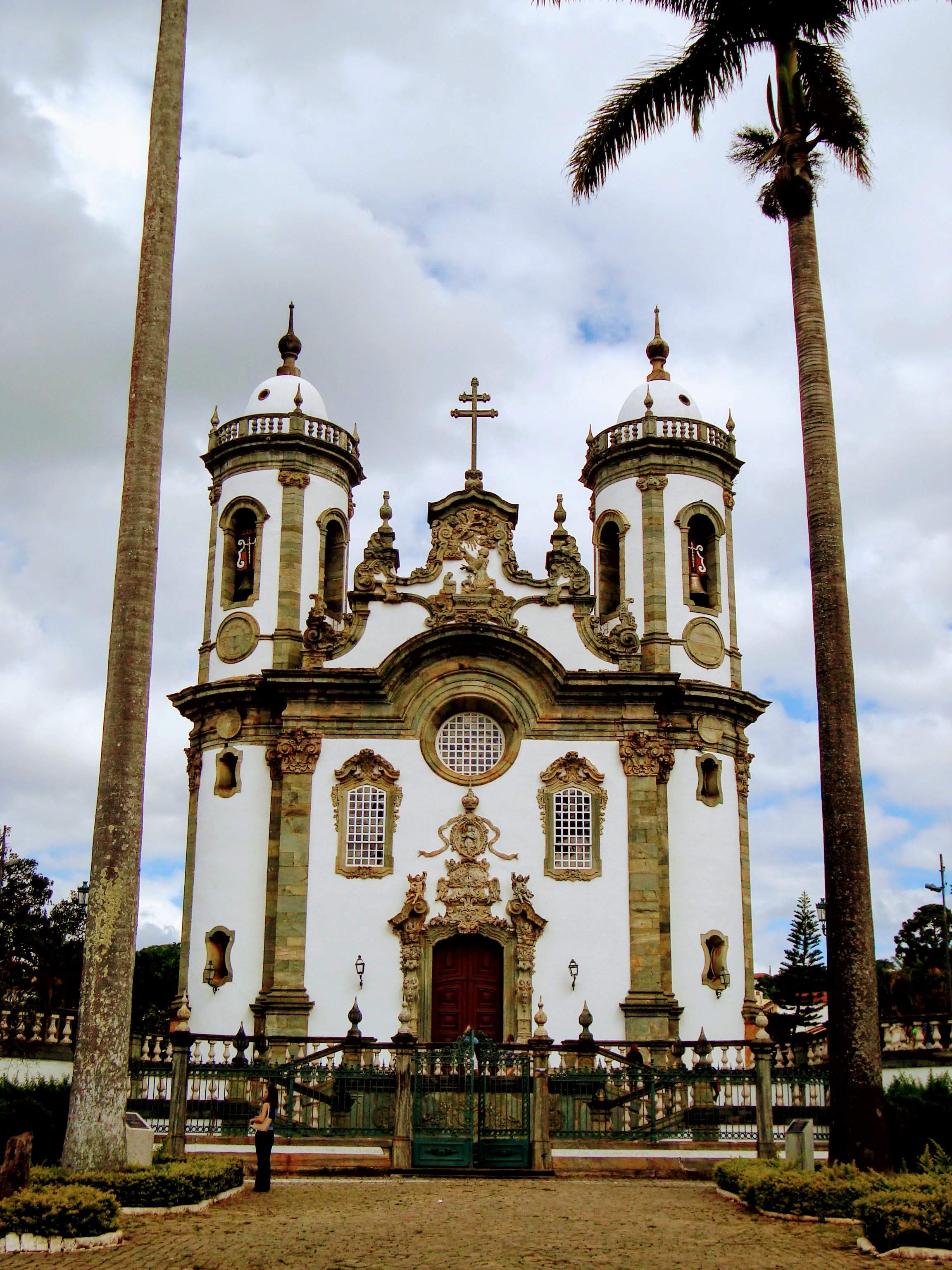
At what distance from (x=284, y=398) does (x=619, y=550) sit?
9.01 metres

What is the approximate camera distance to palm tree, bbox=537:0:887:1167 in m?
15.5

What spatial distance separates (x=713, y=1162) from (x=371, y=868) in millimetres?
10526

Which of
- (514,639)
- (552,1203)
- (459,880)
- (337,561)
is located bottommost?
(552,1203)

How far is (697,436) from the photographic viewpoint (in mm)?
34156

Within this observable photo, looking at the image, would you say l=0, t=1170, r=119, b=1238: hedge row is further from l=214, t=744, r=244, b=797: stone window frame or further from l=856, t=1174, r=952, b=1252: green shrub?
l=214, t=744, r=244, b=797: stone window frame

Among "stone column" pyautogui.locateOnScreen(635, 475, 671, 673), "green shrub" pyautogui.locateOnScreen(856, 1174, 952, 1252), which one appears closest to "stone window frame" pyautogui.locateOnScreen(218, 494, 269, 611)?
"stone column" pyautogui.locateOnScreen(635, 475, 671, 673)

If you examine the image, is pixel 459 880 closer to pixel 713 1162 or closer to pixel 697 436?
pixel 713 1162

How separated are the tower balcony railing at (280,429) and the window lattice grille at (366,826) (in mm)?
8860

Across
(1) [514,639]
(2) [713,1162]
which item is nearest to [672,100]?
(1) [514,639]

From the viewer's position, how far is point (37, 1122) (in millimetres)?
17328

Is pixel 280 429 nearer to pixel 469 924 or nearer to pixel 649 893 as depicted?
pixel 469 924

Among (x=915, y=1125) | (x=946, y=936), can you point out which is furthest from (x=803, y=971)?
(x=915, y=1125)

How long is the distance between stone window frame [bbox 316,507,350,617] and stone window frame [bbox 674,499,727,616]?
7948 mm

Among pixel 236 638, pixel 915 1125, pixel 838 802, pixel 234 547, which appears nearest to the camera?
pixel 838 802
